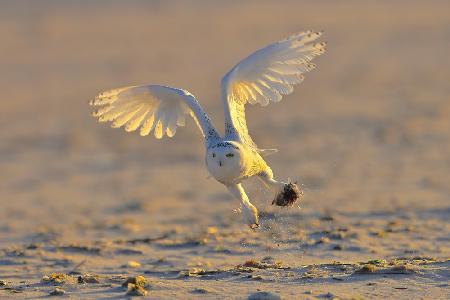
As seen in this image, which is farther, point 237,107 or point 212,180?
point 212,180

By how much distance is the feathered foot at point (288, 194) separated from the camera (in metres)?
7.22

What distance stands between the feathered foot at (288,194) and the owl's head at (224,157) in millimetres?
600

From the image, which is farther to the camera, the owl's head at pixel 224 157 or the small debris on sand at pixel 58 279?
the small debris on sand at pixel 58 279

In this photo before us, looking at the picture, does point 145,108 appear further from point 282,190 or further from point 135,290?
point 135,290

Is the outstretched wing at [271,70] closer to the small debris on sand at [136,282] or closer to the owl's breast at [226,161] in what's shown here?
the owl's breast at [226,161]

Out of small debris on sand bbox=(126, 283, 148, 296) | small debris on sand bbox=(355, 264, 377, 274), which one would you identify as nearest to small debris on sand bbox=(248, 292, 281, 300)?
small debris on sand bbox=(126, 283, 148, 296)

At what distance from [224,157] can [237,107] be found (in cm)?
104

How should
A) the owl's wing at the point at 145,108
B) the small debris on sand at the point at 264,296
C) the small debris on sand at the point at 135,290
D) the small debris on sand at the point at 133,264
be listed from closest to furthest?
the small debris on sand at the point at 264,296, the small debris on sand at the point at 135,290, the owl's wing at the point at 145,108, the small debris on sand at the point at 133,264

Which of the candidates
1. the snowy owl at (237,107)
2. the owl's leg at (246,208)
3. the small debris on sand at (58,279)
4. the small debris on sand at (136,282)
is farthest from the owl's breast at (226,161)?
the small debris on sand at (58,279)

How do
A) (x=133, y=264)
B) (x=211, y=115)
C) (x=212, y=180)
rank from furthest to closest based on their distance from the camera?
(x=211, y=115) < (x=212, y=180) < (x=133, y=264)

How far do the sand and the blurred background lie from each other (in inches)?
1.9

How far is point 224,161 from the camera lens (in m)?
6.72

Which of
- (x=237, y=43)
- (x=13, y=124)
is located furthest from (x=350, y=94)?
(x=237, y=43)

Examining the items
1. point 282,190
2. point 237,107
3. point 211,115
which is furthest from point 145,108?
point 211,115
